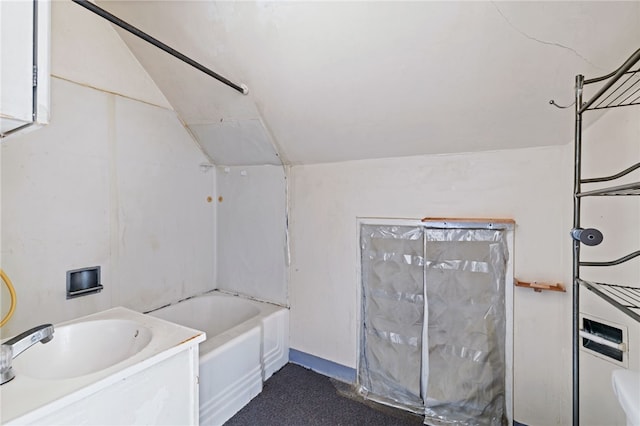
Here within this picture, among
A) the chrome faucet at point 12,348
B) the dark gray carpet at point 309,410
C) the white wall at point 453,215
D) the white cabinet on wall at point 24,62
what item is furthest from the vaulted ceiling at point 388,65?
the dark gray carpet at point 309,410

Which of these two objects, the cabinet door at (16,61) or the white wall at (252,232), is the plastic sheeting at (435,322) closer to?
the white wall at (252,232)

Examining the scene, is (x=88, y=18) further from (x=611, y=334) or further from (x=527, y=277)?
(x=611, y=334)

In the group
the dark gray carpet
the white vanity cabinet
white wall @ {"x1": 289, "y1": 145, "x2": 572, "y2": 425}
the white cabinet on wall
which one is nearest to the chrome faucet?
the white vanity cabinet

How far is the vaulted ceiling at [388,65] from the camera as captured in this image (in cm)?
119

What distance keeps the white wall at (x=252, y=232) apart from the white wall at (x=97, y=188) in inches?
12.5

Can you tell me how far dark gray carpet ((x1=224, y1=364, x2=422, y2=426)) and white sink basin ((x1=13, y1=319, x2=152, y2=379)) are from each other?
3.13ft

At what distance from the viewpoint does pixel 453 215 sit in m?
1.90

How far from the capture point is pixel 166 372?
3.61ft

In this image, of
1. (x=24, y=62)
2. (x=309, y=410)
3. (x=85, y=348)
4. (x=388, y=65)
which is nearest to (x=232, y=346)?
(x=309, y=410)

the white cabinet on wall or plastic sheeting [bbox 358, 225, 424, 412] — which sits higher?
the white cabinet on wall

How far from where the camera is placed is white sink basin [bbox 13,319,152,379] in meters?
1.13

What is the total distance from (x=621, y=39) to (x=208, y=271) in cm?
301

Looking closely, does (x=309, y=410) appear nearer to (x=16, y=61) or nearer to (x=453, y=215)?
(x=453, y=215)

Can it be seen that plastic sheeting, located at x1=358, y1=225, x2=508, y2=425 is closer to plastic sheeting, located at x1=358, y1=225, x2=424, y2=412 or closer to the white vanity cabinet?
plastic sheeting, located at x1=358, y1=225, x2=424, y2=412
